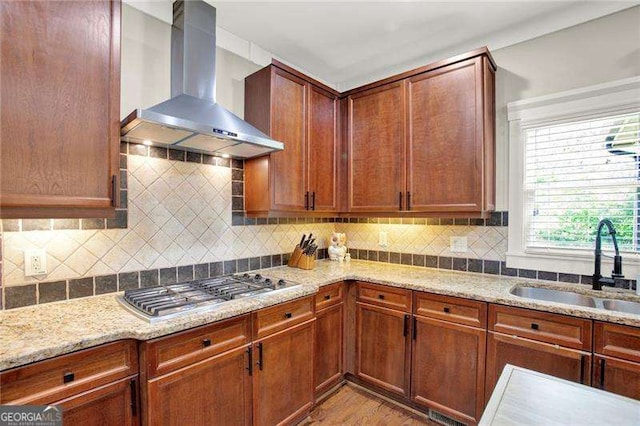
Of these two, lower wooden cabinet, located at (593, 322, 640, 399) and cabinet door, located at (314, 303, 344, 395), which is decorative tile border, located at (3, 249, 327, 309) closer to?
cabinet door, located at (314, 303, 344, 395)

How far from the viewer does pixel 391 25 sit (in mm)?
2230

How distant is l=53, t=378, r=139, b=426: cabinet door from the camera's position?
1.14 metres

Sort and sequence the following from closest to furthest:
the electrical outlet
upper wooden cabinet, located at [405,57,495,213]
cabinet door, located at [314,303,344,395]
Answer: upper wooden cabinet, located at [405,57,495,213] → cabinet door, located at [314,303,344,395] → the electrical outlet

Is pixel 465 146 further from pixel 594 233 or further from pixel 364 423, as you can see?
pixel 364 423

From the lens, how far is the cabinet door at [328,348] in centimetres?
222

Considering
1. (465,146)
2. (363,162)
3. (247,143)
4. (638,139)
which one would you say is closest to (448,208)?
(465,146)

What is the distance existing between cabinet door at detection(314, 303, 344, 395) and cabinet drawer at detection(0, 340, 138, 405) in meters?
1.21

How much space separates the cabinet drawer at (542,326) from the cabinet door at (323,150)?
1456 mm

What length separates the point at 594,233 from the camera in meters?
2.00

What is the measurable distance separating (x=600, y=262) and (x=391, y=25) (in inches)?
82.4

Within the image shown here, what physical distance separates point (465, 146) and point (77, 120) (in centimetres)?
223

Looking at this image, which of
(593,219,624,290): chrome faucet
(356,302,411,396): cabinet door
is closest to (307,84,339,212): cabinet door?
(356,302,411,396): cabinet door

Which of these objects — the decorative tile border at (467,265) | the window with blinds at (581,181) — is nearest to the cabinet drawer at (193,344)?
the decorative tile border at (467,265)

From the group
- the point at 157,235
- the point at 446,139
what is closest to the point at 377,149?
the point at 446,139
